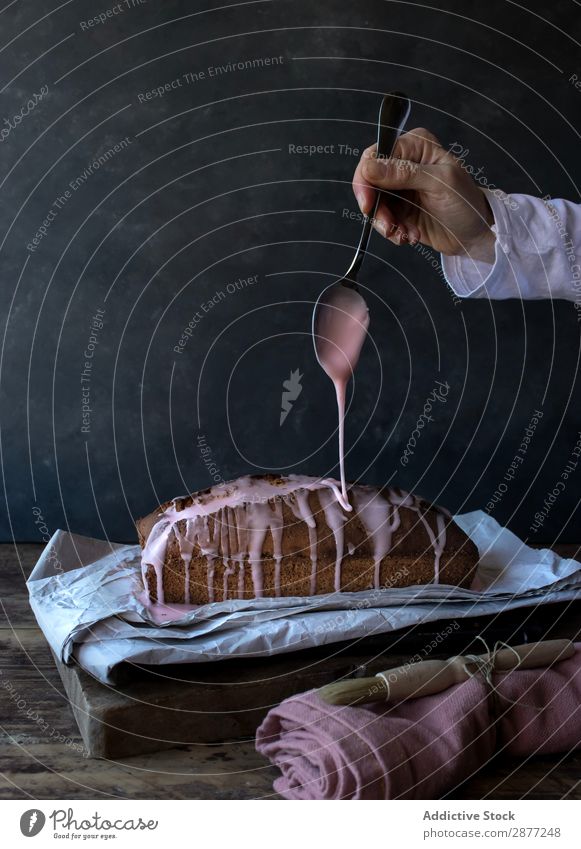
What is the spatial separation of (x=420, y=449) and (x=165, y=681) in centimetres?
160

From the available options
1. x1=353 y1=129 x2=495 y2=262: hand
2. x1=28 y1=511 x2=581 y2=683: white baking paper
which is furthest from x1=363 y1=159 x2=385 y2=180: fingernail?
x1=28 y1=511 x2=581 y2=683: white baking paper

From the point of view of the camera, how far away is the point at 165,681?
151cm

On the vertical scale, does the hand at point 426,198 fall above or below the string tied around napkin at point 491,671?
above

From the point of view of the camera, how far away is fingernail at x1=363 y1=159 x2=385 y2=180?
166cm

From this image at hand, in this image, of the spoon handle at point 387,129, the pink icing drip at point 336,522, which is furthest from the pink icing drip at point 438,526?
the spoon handle at point 387,129

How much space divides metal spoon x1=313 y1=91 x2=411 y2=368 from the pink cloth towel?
2.22ft

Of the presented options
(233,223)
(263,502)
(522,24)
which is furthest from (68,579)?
(522,24)

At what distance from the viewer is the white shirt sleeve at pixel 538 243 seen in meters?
1.81

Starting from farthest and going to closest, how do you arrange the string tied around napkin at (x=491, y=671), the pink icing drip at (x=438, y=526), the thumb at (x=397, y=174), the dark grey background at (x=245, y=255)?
the dark grey background at (x=245, y=255), the pink icing drip at (x=438, y=526), the thumb at (x=397, y=174), the string tied around napkin at (x=491, y=671)

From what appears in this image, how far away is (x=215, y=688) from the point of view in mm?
1506

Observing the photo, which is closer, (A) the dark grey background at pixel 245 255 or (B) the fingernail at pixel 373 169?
(B) the fingernail at pixel 373 169
